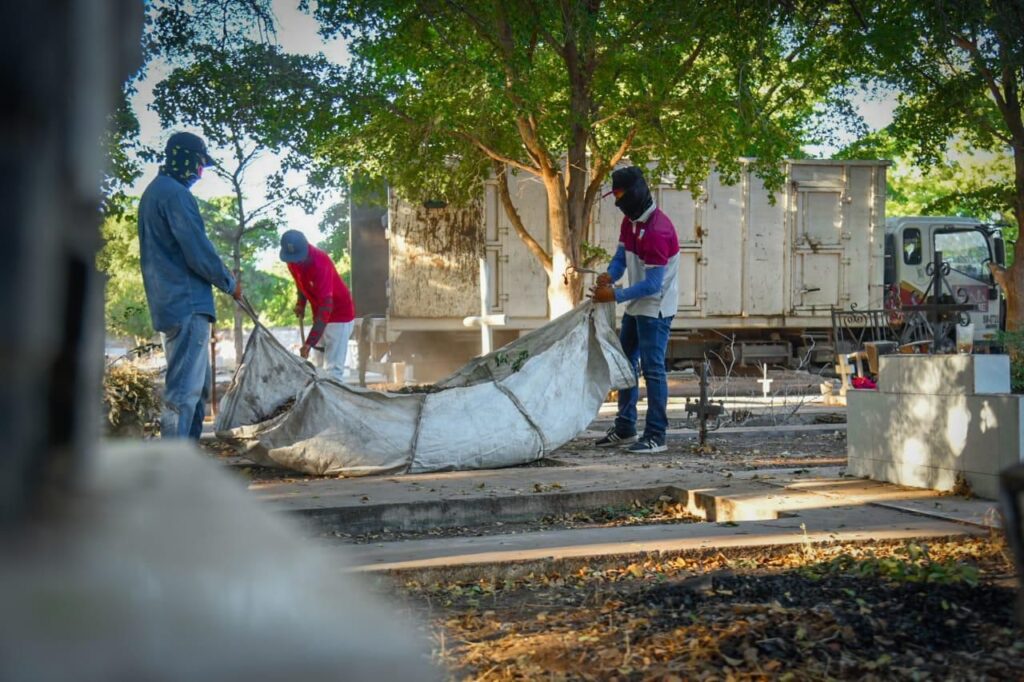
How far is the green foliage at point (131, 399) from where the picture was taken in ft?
24.9

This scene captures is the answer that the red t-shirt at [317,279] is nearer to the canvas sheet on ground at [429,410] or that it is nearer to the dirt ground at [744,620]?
the canvas sheet on ground at [429,410]

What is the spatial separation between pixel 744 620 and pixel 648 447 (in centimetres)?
525

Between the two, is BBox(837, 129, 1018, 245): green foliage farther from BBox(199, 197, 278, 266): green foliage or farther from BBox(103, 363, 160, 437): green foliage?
BBox(199, 197, 278, 266): green foliage

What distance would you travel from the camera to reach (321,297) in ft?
33.2

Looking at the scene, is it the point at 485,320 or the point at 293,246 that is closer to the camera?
the point at 293,246

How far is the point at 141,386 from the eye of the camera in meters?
8.38

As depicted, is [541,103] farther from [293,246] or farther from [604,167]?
[293,246]

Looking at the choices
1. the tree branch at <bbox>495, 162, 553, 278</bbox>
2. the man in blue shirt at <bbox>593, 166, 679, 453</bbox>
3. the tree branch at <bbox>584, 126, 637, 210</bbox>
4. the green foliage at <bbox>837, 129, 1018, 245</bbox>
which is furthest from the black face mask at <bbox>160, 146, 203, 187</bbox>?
the green foliage at <bbox>837, 129, 1018, 245</bbox>

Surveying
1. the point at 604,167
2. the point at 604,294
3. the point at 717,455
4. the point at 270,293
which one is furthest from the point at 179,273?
the point at 270,293

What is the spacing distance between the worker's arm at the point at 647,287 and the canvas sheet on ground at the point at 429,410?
0.40m

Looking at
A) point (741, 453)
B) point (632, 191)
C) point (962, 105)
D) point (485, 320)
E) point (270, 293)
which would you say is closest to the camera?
point (632, 191)

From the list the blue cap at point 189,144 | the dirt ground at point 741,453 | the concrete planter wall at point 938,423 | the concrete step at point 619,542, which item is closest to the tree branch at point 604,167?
the dirt ground at point 741,453

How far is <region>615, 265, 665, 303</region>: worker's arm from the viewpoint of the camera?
8188 millimetres

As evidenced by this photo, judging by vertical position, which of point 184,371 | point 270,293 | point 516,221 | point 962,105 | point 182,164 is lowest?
point 184,371
